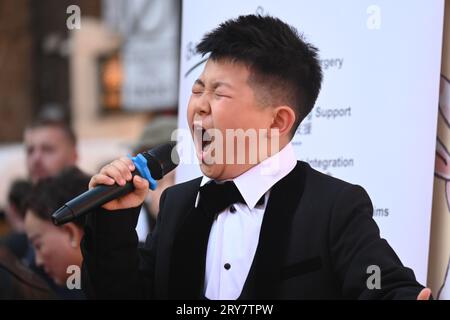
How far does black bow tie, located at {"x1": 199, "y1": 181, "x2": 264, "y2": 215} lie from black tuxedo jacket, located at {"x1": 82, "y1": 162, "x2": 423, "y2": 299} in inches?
1.8

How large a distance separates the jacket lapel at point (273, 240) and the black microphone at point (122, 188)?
33cm

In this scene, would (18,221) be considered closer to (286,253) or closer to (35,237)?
(35,237)

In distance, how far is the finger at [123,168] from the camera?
237 cm

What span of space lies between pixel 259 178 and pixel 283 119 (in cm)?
20

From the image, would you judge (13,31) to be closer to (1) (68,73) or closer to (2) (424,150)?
(1) (68,73)

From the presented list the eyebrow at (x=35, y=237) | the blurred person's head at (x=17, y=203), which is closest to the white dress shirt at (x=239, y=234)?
the eyebrow at (x=35, y=237)

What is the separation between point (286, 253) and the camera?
8.03 feet

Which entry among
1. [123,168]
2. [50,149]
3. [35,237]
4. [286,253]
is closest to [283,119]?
[286,253]

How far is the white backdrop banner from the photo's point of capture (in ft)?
9.50

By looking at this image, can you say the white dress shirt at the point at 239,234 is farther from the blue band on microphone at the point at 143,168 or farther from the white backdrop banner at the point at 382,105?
the white backdrop banner at the point at 382,105

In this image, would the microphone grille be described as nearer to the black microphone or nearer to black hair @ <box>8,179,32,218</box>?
the black microphone

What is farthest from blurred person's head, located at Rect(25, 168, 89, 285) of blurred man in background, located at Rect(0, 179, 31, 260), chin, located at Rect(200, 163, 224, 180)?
chin, located at Rect(200, 163, 224, 180)

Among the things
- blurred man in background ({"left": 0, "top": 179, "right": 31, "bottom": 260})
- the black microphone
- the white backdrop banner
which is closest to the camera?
the black microphone
